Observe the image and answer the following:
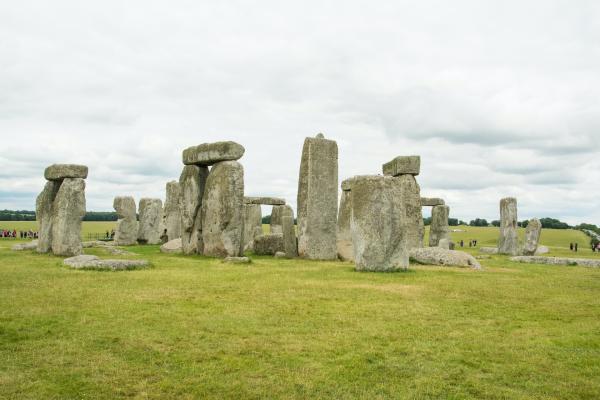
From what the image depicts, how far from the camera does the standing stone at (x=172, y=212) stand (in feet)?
84.8

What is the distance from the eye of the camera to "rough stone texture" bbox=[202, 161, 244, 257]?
16.5m

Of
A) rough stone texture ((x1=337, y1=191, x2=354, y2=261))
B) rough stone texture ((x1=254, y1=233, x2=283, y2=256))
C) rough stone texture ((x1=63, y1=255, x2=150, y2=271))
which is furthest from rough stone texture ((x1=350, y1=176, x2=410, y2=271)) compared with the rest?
rough stone texture ((x1=254, y1=233, x2=283, y2=256))

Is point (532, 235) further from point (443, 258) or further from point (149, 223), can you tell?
point (149, 223)

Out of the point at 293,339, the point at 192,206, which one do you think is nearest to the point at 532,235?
the point at 192,206

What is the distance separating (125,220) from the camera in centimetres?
2669

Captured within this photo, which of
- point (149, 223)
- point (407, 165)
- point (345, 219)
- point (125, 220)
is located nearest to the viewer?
point (407, 165)

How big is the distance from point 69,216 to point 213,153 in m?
4.87

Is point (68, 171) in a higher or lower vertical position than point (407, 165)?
lower

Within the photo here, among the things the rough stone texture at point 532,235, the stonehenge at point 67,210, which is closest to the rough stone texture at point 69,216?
the stonehenge at point 67,210

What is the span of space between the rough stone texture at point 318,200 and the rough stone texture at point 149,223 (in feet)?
41.7

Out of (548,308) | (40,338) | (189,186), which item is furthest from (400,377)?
(189,186)

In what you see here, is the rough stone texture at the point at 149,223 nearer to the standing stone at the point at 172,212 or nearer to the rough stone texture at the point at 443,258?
the standing stone at the point at 172,212

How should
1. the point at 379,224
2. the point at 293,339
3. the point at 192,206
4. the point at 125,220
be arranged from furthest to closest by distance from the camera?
the point at 125,220 < the point at 192,206 < the point at 379,224 < the point at 293,339

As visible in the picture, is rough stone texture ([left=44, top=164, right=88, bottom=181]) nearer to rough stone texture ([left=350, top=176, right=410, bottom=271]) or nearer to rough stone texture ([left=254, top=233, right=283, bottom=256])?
rough stone texture ([left=254, top=233, right=283, bottom=256])
